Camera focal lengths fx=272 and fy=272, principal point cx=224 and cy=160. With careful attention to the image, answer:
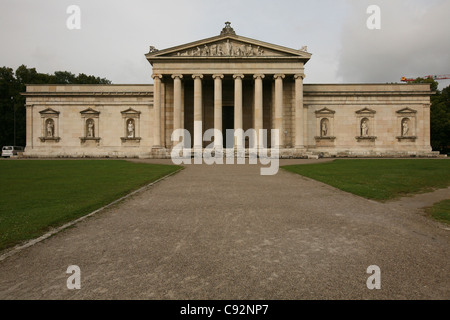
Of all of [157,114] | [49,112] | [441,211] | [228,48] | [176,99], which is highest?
[228,48]

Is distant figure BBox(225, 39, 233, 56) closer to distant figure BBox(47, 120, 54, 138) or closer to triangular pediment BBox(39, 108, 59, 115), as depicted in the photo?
triangular pediment BBox(39, 108, 59, 115)

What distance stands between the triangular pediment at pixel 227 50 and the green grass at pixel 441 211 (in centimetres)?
3363

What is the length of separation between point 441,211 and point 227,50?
3581 centimetres

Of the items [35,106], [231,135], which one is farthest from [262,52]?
[35,106]

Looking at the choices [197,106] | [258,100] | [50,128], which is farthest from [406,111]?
[50,128]

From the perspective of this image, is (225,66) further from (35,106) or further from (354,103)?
(35,106)

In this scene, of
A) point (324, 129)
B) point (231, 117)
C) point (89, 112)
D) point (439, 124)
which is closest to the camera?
point (324, 129)

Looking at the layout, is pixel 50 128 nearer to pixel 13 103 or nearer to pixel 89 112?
pixel 89 112

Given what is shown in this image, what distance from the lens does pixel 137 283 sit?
11.9 feet

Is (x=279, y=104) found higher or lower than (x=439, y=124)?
higher

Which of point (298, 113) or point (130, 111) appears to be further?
point (130, 111)

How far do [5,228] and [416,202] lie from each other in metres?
11.4

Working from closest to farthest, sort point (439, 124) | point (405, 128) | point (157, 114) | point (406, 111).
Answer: point (157, 114)
point (406, 111)
point (405, 128)
point (439, 124)

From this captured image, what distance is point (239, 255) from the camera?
4.55 m
